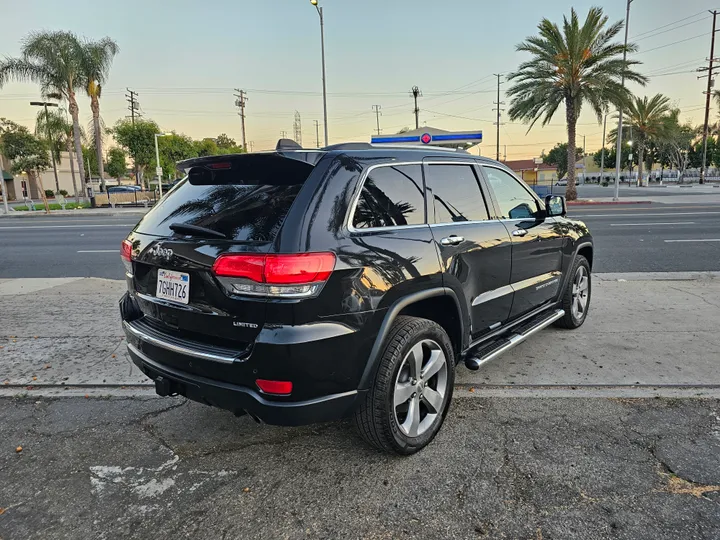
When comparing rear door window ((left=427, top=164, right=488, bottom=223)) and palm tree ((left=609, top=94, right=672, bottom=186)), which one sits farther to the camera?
palm tree ((left=609, top=94, right=672, bottom=186))

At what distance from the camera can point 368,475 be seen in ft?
9.27

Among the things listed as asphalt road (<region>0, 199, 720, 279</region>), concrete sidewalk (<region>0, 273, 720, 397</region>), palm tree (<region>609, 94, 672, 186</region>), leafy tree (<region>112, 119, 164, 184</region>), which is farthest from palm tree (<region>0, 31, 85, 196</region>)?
palm tree (<region>609, 94, 672, 186</region>)

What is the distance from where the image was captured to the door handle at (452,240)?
3162mm

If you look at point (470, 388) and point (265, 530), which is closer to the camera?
point (265, 530)

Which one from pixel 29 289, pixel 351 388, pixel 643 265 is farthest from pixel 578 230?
pixel 29 289

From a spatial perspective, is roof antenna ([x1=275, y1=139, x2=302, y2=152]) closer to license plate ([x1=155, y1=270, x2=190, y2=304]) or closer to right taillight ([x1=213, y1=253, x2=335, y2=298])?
right taillight ([x1=213, y1=253, x2=335, y2=298])

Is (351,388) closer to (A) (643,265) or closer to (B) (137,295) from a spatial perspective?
(B) (137,295)

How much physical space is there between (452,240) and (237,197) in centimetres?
135

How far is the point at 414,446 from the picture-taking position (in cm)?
297

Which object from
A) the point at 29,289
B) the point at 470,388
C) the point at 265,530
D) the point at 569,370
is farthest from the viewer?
the point at 29,289

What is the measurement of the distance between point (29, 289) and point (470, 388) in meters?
6.94

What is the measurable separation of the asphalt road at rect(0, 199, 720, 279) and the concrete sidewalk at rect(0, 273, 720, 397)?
2.43 meters

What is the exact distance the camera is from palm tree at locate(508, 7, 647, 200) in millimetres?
24438

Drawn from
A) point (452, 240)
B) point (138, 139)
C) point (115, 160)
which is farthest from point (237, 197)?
point (115, 160)
